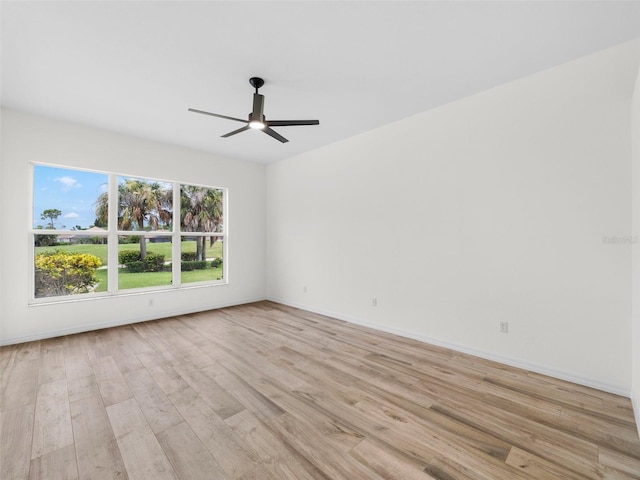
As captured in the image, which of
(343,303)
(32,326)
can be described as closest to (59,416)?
(32,326)

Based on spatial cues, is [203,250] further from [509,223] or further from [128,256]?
[509,223]

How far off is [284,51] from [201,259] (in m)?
3.91

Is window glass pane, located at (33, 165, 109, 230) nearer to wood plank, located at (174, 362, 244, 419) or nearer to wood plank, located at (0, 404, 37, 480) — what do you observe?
wood plank, located at (0, 404, 37, 480)

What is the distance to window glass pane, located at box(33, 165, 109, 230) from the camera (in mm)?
3691

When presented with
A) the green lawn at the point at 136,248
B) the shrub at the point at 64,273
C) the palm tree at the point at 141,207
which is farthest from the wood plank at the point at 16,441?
the palm tree at the point at 141,207

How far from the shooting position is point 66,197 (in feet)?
12.8

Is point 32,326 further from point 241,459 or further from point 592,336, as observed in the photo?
point 592,336

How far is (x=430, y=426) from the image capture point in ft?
6.19

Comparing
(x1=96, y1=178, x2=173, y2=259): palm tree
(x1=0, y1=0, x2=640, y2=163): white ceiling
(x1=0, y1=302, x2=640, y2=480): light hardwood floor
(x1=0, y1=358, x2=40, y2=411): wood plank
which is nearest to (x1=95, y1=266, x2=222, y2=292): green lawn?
(x1=96, y1=178, x2=173, y2=259): palm tree

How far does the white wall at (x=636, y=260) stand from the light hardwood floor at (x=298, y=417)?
21cm

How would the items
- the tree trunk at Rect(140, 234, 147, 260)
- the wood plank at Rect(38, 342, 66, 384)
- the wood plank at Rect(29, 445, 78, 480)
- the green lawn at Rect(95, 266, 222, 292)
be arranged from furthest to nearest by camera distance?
the tree trunk at Rect(140, 234, 147, 260)
the green lawn at Rect(95, 266, 222, 292)
the wood plank at Rect(38, 342, 66, 384)
the wood plank at Rect(29, 445, 78, 480)

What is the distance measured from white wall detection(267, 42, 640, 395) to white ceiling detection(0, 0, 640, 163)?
1.09ft

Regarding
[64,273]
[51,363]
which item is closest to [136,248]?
[64,273]

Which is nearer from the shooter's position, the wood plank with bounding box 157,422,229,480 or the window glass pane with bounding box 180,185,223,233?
the wood plank with bounding box 157,422,229,480
